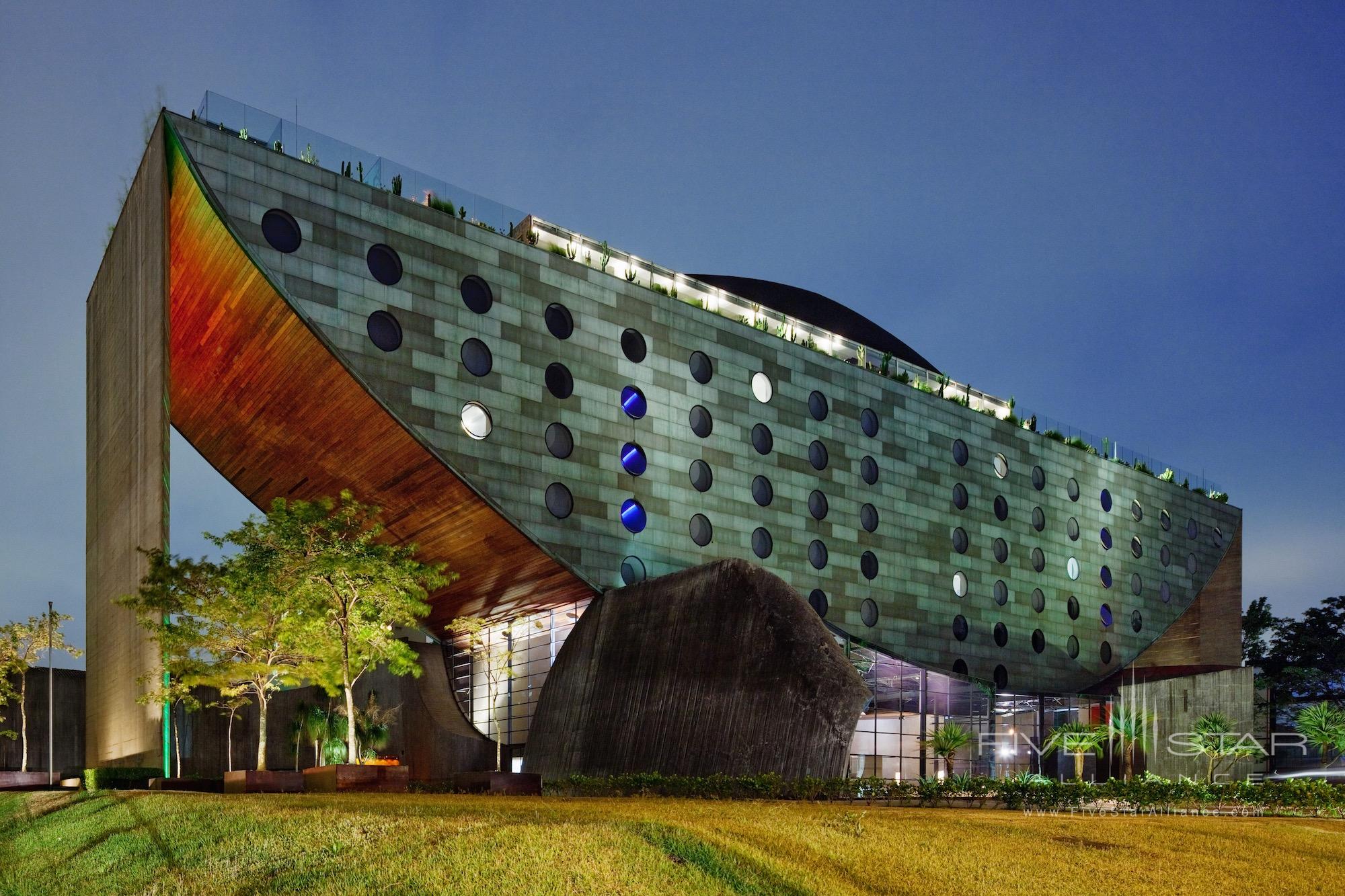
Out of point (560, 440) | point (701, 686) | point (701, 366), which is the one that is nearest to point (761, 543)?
point (701, 366)

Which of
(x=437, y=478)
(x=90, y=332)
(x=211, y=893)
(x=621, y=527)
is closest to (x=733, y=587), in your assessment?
(x=621, y=527)

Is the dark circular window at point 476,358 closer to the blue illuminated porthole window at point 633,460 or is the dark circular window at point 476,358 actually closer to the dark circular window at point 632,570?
the blue illuminated porthole window at point 633,460

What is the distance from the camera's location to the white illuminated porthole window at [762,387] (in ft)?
134

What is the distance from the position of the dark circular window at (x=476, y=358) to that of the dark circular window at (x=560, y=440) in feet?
9.09

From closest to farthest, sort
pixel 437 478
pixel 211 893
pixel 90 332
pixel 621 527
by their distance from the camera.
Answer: pixel 211 893 < pixel 437 478 < pixel 621 527 < pixel 90 332

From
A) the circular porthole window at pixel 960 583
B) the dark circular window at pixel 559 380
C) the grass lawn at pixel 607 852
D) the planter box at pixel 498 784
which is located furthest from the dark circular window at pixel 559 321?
the circular porthole window at pixel 960 583

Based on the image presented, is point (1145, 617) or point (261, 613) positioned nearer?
point (261, 613)

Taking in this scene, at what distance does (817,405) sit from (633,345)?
8801 millimetres

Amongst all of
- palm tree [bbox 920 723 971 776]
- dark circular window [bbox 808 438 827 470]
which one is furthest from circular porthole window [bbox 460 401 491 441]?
palm tree [bbox 920 723 971 776]

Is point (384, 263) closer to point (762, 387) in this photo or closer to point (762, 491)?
point (762, 387)

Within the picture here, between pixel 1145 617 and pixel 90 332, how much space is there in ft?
158

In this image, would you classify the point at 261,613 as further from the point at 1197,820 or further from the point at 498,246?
the point at 1197,820

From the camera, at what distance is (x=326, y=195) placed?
103 ft

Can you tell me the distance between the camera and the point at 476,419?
33.4 meters
